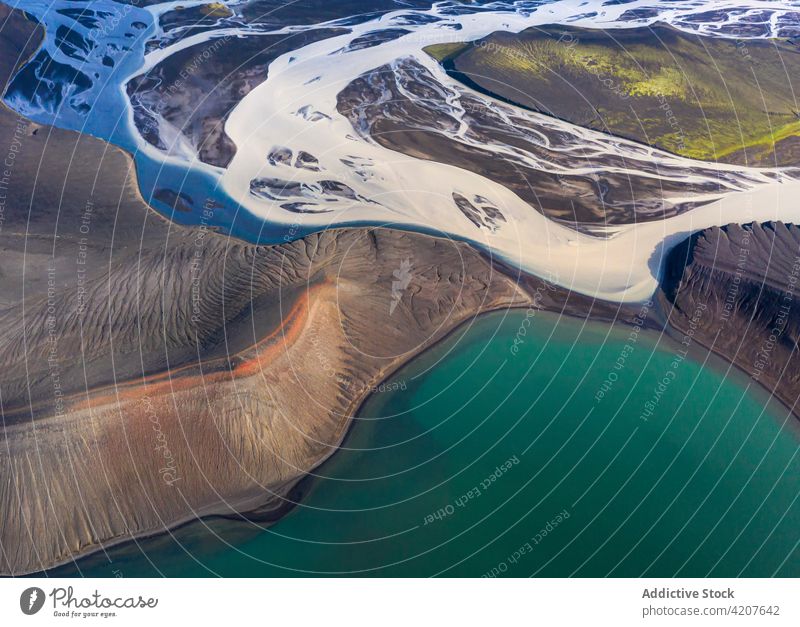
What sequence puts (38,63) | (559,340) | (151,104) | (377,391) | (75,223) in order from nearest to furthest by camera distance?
(377,391) → (559,340) → (75,223) → (151,104) → (38,63)

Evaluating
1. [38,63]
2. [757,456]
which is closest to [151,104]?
[38,63]

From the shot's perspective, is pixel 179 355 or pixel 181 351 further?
pixel 181 351

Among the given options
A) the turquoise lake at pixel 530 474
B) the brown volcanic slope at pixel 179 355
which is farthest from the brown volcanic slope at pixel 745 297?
the brown volcanic slope at pixel 179 355

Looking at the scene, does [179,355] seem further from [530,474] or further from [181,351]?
[530,474]

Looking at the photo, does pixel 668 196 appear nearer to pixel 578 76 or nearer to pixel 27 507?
pixel 578 76

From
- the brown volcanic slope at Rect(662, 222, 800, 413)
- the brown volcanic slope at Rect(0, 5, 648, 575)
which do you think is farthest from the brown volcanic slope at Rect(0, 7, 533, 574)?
the brown volcanic slope at Rect(662, 222, 800, 413)

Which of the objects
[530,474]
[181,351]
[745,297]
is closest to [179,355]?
[181,351]

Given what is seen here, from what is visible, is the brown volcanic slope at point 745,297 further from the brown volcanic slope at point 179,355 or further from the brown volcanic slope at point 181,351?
the brown volcanic slope at point 179,355
